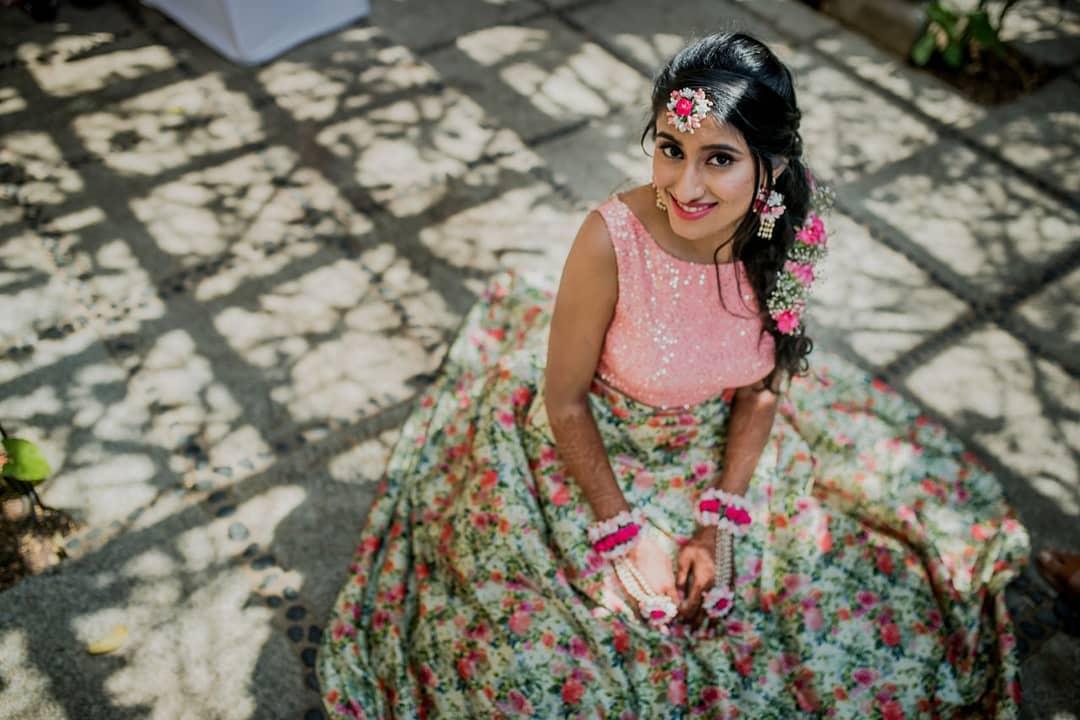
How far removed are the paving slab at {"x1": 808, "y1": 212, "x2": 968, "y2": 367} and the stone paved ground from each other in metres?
0.01

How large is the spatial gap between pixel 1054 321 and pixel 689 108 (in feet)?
8.61

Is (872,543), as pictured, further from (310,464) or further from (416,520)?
(310,464)

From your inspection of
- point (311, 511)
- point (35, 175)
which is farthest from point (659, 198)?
point (35, 175)

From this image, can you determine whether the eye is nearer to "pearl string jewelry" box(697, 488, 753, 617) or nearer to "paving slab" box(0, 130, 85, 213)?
"pearl string jewelry" box(697, 488, 753, 617)

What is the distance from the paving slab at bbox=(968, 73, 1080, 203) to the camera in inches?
167

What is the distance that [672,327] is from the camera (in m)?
2.10

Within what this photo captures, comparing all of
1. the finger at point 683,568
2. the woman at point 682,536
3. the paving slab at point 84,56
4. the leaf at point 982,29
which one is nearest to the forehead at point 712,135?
the woman at point 682,536

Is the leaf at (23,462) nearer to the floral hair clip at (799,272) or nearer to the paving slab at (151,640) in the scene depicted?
the paving slab at (151,640)

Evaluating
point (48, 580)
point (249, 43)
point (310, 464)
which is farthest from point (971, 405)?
point (249, 43)

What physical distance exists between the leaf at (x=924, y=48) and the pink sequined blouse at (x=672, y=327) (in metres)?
3.29

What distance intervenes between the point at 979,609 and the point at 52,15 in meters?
5.16

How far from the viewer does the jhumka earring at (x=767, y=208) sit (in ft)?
6.27

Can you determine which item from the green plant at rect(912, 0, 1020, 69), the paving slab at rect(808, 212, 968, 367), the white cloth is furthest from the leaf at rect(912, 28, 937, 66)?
the white cloth

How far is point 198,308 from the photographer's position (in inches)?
132
